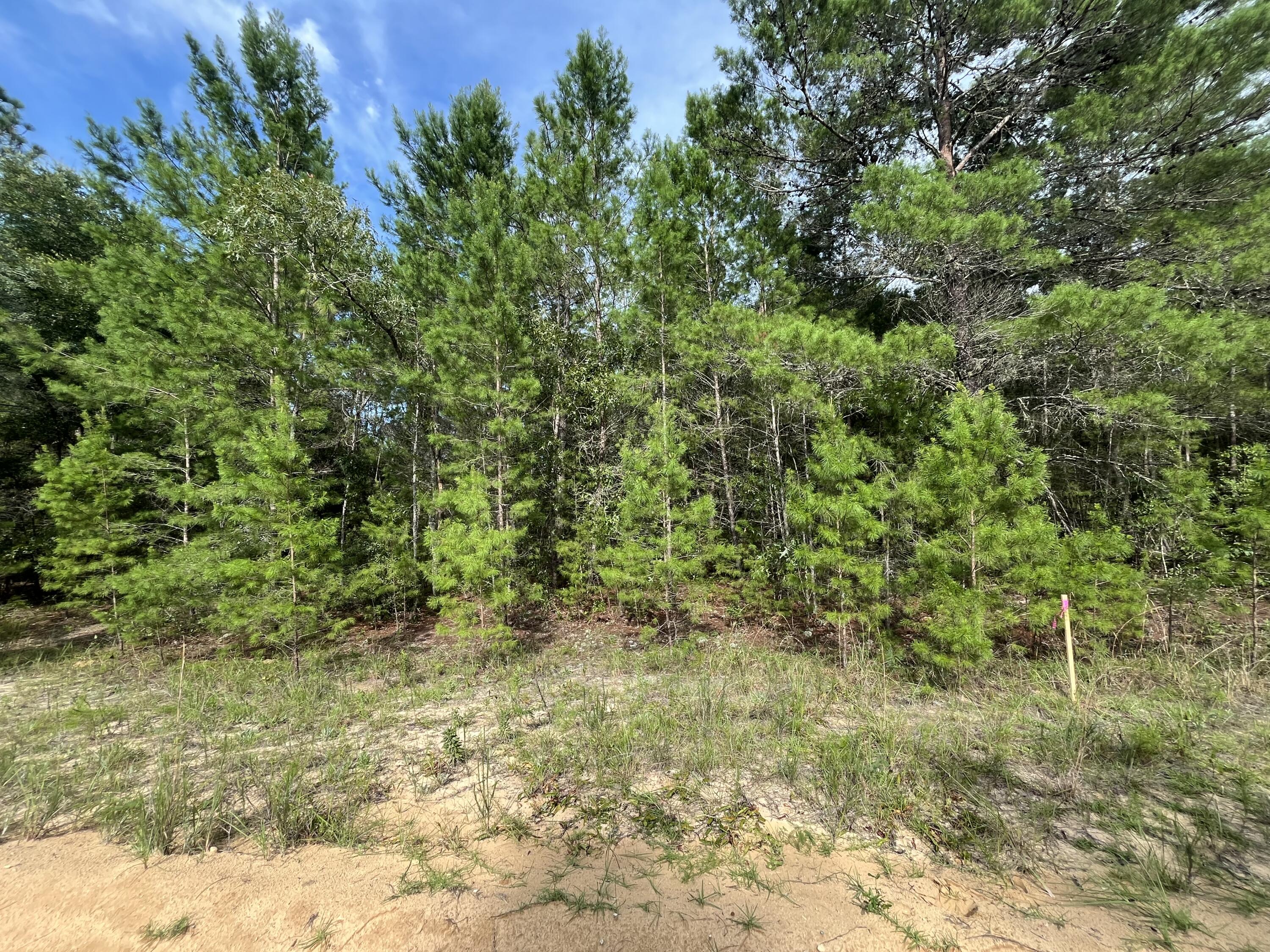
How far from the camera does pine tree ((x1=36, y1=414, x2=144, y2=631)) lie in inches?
309

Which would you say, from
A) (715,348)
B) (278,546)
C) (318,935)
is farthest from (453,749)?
(715,348)

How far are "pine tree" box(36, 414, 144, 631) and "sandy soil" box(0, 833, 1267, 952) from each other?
25.2 feet

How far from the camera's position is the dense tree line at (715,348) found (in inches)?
243

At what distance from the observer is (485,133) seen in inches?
497

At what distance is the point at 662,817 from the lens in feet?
10.2

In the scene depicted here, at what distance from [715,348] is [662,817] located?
24.5ft

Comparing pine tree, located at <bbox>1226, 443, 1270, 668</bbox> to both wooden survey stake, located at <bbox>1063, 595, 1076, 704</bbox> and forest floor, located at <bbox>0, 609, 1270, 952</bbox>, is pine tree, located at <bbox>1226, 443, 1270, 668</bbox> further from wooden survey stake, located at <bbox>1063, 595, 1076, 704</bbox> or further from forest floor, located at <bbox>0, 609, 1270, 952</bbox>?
wooden survey stake, located at <bbox>1063, 595, 1076, 704</bbox>

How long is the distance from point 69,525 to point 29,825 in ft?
26.5

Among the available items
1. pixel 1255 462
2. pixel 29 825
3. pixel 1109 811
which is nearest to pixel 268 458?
pixel 29 825

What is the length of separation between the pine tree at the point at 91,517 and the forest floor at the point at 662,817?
3.13 m

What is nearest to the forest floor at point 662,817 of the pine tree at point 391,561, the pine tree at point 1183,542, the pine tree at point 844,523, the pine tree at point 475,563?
the pine tree at point 1183,542

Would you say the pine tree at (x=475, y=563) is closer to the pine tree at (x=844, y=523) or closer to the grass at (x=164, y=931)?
the pine tree at (x=844, y=523)

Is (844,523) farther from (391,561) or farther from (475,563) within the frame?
(391,561)

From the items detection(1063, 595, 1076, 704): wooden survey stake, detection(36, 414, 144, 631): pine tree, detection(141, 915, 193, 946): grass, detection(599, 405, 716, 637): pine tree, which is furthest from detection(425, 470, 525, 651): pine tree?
detection(1063, 595, 1076, 704): wooden survey stake
